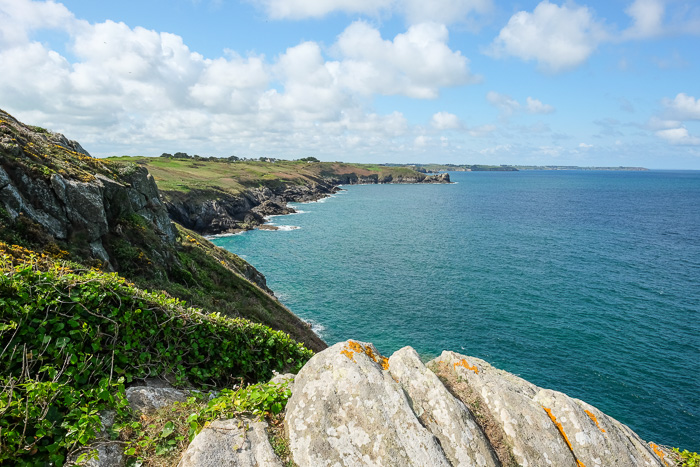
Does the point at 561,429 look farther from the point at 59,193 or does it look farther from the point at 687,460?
the point at 59,193

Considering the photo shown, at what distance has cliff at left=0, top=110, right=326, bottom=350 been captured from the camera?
1902cm

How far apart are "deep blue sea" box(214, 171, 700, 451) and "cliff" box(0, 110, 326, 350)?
15746 millimetres

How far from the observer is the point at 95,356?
9.22 m

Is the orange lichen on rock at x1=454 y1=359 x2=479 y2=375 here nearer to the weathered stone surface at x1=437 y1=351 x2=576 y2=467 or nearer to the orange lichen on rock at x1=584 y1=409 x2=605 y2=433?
the weathered stone surface at x1=437 y1=351 x2=576 y2=467

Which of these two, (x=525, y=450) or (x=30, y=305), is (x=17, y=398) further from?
(x=525, y=450)

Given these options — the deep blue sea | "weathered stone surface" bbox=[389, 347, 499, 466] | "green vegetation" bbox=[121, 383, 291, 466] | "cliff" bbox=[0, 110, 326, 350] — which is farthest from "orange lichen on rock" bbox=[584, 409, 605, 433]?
the deep blue sea

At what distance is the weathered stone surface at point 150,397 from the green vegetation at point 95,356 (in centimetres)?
38

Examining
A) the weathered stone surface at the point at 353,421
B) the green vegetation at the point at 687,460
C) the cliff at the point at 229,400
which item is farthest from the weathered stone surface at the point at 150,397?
the green vegetation at the point at 687,460

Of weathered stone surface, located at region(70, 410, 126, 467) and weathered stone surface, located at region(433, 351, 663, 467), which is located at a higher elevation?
weathered stone surface, located at region(70, 410, 126, 467)

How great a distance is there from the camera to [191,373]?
35.1 feet

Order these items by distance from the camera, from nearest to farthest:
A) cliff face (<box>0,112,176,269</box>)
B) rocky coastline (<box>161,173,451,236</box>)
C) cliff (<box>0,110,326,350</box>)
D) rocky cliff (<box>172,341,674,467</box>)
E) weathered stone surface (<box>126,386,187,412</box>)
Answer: rocky cliff (<box>172,341,674,467</box>) → weathered stone surface (<box>126,386,187,412</box>) → cliff (<box>0,110,326,350</box>) → cliff face (<box>0,112,176,269</box>) → rocky coastline (<box>161,173,451,236</box>)

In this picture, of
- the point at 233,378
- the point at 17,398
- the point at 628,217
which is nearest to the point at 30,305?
the point at 17,398

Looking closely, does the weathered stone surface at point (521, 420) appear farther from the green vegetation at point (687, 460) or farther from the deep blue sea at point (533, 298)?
the deep blue sea at point (533, 298)

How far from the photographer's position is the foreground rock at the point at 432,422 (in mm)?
7426
